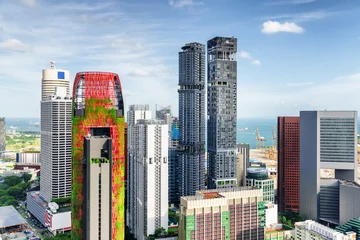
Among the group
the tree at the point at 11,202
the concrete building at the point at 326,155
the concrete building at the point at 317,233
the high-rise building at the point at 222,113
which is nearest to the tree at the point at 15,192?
the tree at the point at 11,202

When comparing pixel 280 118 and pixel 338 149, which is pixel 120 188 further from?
pixel 280 118

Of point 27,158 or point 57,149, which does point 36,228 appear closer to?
point 57,149

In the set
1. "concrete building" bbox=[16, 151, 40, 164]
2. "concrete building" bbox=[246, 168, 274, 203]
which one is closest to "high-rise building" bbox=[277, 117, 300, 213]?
"concrete building" bbox=[246, 168, 274, 203]

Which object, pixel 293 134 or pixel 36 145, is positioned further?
pixel 36 145

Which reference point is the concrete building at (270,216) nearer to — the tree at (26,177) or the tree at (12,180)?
the tree at (12,180)

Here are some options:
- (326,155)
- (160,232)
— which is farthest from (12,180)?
(326,155)

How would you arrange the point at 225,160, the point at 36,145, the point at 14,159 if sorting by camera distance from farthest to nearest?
the point at 36,145 → the point at 14,159 → the point at 225,160

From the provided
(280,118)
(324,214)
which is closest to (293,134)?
(280,118)
